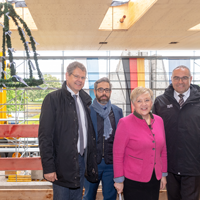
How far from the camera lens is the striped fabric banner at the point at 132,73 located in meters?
5.77

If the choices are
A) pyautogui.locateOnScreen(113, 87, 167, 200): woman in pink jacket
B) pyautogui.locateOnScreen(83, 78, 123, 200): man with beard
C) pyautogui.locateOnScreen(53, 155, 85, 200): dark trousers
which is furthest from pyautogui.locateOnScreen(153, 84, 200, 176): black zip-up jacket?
pyautogui.locateOnScreen(53, 155, 85, 200): dark trousers

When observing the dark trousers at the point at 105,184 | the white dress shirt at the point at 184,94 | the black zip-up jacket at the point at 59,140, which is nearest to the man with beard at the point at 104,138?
the dark trousers at the point at 105,184

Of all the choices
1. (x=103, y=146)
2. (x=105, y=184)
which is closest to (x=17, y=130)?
(x=103, y=146)

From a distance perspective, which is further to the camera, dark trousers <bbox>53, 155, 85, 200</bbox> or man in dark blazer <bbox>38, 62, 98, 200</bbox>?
dark trousers <bbox>53, 155, 85, 200</bbox>

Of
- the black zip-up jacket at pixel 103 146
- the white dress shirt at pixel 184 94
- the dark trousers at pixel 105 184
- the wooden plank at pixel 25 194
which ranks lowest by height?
the wooden plank at pixel 25 194

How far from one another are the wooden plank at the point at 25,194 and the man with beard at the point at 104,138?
0.67 m

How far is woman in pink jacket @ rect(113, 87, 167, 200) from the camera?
1668mm

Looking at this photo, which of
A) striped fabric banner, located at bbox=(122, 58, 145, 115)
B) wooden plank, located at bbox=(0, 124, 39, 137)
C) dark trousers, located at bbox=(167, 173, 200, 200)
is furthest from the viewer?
striped fabric banner, located at bbox=(122, 58, 145, 115)

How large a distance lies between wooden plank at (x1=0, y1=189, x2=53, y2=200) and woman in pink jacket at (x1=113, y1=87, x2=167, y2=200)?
48.8 inches

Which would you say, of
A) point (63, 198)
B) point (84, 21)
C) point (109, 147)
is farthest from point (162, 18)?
point (63, 198)

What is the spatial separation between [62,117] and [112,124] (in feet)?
2.30

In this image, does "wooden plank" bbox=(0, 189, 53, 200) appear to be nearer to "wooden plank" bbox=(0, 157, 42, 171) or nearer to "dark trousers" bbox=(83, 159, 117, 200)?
"wooden plank" bbox=(0, 157, 42, 171)

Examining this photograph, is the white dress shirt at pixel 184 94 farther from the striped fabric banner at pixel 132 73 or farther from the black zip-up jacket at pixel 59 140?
the striped fabric banner at pixel 132 73

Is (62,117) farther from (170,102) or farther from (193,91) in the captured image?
Answer: (193,91)
